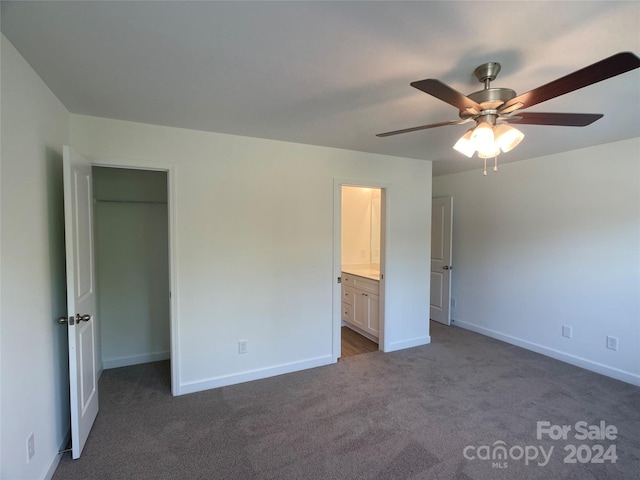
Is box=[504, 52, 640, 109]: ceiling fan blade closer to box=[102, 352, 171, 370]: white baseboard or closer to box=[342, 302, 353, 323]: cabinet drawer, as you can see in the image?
box=[342, 302, 353, 323]: cabinet drawer

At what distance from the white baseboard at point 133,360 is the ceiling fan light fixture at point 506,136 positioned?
3787 millimetres

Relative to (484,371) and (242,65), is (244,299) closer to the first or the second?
(242,65)

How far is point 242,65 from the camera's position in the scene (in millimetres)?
1711

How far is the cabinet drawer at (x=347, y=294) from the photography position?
4605mm

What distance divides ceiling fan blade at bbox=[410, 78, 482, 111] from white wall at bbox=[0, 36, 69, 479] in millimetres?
1853

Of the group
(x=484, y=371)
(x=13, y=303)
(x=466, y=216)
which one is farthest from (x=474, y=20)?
(x=466, y=216)

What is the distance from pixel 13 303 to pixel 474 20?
242 cm

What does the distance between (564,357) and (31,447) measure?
4.62 metres

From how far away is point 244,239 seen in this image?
3.03m

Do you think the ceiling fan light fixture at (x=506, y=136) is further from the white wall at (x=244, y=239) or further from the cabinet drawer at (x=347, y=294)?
the cabinet drawer at (x=347, y=294)

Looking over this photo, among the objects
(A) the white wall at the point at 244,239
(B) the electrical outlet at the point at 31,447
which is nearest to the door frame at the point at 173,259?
(A) the white wall at the point at 244,239

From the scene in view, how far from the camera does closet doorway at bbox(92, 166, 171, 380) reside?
3365mm

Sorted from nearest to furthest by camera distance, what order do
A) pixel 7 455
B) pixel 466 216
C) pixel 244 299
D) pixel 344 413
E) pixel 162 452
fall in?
pixel 7 455 < pixel 162 452 < pixel 344 413 < pixel 244 299 < pixel 466 216

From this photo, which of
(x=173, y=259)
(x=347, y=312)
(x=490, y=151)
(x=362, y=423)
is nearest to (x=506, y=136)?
(x=490, y=151)
